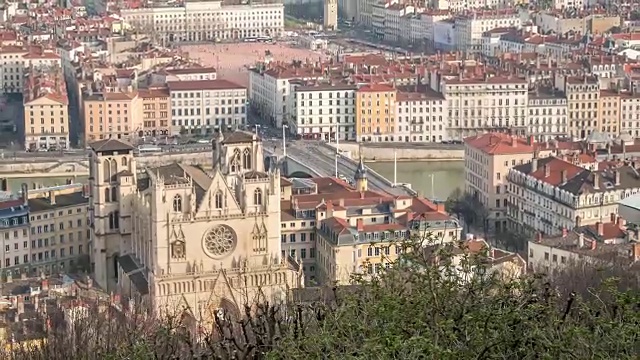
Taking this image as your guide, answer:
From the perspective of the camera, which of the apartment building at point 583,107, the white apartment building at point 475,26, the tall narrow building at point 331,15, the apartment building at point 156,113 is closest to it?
the apartment building at point 583,107

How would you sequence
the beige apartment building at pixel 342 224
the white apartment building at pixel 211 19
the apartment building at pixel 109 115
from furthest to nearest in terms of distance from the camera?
the white apartment building at pixel 211 19
the apartment building at pixel 109 115
the beige apartment building at pixel 342 224

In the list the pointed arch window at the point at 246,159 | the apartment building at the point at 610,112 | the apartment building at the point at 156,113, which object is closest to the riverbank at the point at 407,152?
the apartment building at the point at 610,112

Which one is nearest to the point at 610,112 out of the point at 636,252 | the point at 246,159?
the point at 636,252

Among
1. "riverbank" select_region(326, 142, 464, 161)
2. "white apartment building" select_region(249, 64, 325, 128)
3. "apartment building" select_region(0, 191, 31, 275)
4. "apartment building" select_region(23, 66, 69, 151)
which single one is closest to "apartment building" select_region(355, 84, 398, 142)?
"riverbank" select_region(326, 142, 464, 161)

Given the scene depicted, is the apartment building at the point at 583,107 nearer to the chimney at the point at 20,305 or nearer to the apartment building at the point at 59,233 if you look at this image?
the apartment building at the point at 59,233

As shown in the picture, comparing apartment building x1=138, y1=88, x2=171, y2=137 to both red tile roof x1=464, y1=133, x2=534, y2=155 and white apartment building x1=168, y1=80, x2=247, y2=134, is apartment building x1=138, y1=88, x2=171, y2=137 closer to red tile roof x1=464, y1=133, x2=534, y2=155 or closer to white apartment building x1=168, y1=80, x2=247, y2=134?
white apartment building x1=168, y1=80, x2=247, y2=134
